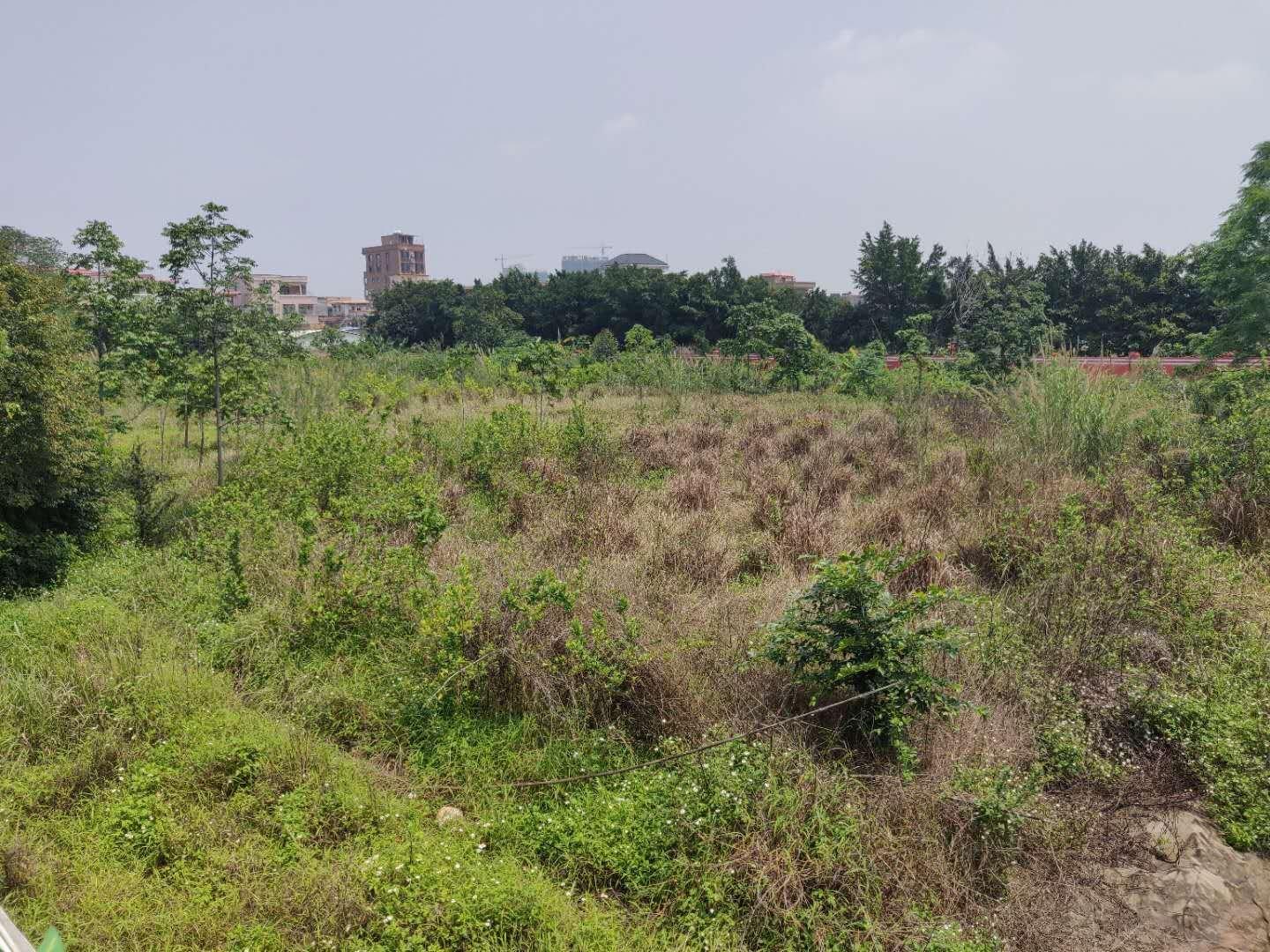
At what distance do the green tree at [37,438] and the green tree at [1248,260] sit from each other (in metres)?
16.2

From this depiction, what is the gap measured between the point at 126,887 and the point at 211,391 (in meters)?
6.45

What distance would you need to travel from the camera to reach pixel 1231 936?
286 cm

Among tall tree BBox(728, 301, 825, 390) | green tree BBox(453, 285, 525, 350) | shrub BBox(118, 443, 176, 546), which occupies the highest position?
green tree BBox(453, 285, 525, 350)

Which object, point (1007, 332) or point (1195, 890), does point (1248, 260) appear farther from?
point (1195, 890)

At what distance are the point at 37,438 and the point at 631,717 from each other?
4.33m

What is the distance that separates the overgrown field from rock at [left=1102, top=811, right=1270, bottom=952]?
4.5 inches

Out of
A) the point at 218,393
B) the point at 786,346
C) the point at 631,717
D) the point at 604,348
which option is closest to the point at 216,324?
the point at 218,393

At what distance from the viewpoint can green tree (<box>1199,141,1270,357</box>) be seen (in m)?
13.6

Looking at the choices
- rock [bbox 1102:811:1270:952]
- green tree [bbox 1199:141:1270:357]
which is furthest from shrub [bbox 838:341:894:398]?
rock [bbox 1102:811:1270:952]

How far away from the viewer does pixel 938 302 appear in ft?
102

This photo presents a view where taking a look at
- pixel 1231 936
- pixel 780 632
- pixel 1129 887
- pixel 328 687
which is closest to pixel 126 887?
pixel 328 687

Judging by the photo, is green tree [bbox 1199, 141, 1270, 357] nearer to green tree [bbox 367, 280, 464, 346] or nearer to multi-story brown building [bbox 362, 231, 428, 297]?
green tree [bbox 367, 280, 464, 346]

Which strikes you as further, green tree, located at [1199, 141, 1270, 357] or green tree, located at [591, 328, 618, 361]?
green tree, located at [591, 328, 618, 361]

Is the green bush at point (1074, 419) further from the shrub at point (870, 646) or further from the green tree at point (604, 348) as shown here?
the green tree at point (604, 348)
